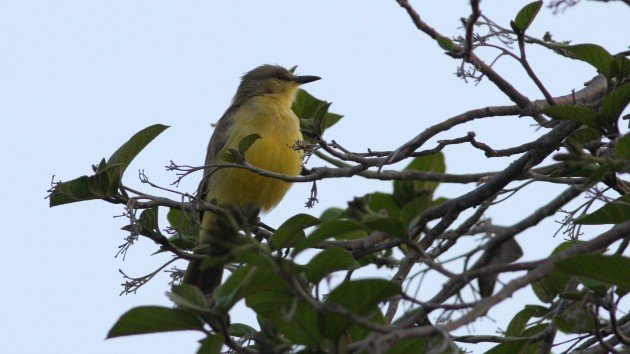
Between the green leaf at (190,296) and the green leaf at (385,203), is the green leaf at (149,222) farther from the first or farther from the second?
the green leaf at (385,203)

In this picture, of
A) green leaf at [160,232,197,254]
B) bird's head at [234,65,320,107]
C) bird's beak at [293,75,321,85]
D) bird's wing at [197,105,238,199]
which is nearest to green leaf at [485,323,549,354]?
green leaf at [160,232,197,254]

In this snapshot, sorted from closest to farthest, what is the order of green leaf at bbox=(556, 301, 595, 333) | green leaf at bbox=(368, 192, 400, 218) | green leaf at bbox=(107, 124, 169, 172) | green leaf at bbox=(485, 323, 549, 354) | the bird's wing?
green leaf at bbox=(368, 192, 400, 218), green leaf at bbox=(556, 301, 595, 333), green leaf at bbox=(485, 323, 549, 354), green leaf at bbox=(107, 124, 169, 172), the bird's wing

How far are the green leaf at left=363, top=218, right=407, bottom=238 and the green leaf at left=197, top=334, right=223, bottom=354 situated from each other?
0.60 metres

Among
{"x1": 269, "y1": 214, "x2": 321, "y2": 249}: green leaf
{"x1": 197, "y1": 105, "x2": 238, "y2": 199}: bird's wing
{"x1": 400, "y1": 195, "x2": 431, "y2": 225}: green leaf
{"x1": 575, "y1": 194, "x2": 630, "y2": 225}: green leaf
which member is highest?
{"x1": 197, "y1": 105, "x2": 238, "y2": 199}: bird's wing

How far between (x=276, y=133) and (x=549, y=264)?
4.52 metres

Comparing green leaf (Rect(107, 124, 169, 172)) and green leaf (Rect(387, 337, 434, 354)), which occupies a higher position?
green leaf (Rect(107, 124, 169, 172))

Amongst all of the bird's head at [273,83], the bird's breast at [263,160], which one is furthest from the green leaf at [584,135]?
the bird's head at [273,83]

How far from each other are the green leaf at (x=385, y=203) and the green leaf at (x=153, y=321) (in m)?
0.69

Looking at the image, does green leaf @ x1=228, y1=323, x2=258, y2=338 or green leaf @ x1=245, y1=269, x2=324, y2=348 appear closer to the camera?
green leaf @ x1=245, y1=269, x2=324, y2=348

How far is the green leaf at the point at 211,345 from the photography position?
2.67m

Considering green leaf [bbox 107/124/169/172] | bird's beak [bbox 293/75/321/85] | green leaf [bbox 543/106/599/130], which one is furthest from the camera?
bird's beak [bbox 293/75/321/85]

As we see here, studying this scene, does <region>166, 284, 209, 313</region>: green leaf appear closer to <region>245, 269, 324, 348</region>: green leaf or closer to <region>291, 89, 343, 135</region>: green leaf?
<region>245, 269, 324, 348</region>: green leaf

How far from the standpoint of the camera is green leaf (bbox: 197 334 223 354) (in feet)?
8.76

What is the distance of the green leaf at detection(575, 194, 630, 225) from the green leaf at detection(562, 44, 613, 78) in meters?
0.59
